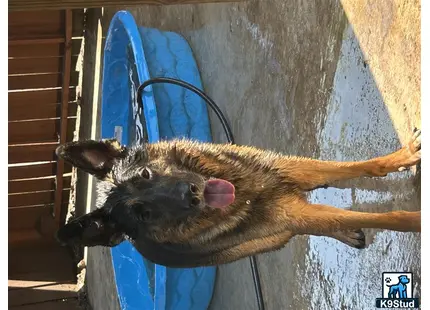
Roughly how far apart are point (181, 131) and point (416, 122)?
116 centimetres

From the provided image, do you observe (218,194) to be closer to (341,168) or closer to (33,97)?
(341,168)

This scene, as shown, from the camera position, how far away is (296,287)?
6.18 feet

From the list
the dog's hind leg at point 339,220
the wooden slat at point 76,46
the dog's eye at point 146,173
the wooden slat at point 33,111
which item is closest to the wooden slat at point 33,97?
the wooden slat at point 33,111

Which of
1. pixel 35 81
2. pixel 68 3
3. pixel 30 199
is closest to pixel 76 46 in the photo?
pixel 35 81

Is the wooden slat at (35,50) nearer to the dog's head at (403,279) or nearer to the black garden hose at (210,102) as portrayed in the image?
the black garden hose at (210,102)

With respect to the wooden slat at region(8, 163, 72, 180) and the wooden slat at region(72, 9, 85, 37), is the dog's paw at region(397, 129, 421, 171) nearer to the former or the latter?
the wooden slat at region(8, 163, 72, 180)

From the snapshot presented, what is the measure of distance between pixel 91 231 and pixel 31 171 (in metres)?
0.94

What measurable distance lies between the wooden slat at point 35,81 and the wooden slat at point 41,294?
96cm

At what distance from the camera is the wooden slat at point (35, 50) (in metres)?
2.29

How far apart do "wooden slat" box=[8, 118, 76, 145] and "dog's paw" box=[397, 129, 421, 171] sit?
1.14 meters

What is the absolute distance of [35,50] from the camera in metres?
2.43

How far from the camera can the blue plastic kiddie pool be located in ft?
7.08

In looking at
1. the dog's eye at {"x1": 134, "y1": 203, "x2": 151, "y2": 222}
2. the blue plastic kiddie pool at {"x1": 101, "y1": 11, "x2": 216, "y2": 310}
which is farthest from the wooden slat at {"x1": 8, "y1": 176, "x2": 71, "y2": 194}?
the dog's eye at {"x1": 134, "y1": 203, "x2": 151, "y2": 222}
